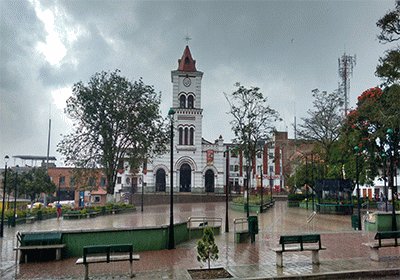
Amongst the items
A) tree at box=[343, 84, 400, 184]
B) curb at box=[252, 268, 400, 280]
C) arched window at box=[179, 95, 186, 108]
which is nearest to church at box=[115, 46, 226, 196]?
arched window at box=[179, 95, 186, 108]

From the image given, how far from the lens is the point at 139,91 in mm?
36969

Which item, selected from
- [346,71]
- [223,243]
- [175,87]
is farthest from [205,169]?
[223,243]

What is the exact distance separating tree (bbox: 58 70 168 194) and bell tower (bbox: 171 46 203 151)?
22.7 m

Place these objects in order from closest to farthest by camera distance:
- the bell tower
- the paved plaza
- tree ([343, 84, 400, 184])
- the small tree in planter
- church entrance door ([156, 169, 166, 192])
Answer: the paved plaza < the small tree in planter < tree ([343, 84, 400, 184]) < church entrance door ([156, 169, 166, 192]) < the bell tower

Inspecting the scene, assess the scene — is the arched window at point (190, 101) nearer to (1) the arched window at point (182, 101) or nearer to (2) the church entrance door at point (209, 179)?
(1) the arched window at point (182, 101)

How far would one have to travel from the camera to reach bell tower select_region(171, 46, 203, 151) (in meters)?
60.1

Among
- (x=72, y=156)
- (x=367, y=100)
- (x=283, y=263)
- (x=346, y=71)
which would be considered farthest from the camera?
(x=346, y=71)

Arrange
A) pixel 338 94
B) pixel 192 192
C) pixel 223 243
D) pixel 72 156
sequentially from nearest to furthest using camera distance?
1. pixel 223 243
2. pixel 72 156
3. pixel 338 94
4. pixel 192 192

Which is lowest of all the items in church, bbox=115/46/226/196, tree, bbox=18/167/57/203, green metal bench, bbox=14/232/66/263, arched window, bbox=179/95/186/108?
green metal bench, bbox=14/232/66/263

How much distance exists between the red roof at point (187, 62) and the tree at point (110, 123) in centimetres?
2612

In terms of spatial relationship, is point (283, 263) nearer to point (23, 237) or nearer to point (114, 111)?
point (23, 237)

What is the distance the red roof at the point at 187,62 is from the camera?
62.5 m

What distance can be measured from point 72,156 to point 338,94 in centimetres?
2697

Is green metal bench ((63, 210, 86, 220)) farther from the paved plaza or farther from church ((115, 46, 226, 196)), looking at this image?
church ((115, 46, 226, 196))
